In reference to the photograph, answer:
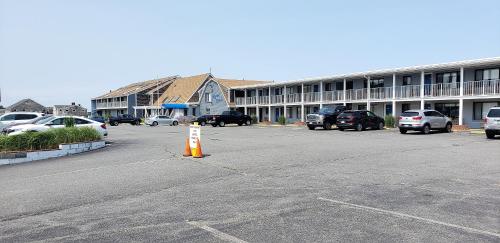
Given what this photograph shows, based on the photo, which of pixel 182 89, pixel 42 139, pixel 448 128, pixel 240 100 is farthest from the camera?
pixel 182 89

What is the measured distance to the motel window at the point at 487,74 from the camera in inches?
1123

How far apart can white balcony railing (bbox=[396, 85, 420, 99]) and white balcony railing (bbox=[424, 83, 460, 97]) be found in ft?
2.38

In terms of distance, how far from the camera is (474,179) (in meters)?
8.53

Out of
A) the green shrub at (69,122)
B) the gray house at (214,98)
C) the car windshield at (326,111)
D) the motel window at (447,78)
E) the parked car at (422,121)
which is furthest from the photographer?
the gray house at (214,98)

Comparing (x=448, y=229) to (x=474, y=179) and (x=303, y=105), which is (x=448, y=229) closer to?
(x=474, y=179)

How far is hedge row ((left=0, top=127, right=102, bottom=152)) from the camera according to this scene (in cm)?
1370

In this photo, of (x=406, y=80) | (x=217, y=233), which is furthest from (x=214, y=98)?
(x=217, y=233)

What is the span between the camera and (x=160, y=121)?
49031mm

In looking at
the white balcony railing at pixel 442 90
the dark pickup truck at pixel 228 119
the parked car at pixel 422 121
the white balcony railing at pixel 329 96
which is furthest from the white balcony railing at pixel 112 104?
the parked car at pixel 422 121

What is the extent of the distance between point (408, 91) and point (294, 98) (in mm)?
14735

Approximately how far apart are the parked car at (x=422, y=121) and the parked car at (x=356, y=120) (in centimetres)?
396

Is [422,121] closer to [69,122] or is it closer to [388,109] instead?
[388,109]

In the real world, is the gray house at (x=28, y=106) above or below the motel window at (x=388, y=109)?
above

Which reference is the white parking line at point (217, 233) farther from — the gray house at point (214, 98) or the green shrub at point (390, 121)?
the gray house at point (214, 98)
